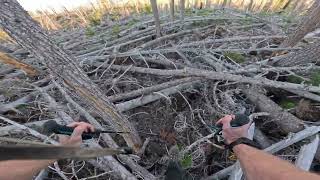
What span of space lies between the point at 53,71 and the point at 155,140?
1268 millimetres

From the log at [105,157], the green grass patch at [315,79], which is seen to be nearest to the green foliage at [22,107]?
the log at [105,157]

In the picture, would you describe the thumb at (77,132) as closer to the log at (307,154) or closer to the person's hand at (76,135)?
the person's hand at (76,135)

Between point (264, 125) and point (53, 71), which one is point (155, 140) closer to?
point (264, 125)

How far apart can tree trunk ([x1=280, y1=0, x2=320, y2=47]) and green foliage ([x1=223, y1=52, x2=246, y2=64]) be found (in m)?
0.51

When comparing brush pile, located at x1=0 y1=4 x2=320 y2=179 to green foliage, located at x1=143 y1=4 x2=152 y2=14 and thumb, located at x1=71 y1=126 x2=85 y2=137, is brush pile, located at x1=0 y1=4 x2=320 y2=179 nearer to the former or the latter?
thumb, located at x1=71 y1=126 x2=85 y2=137

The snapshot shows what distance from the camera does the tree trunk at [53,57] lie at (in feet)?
6.41

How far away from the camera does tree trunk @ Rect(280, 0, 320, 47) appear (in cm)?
360

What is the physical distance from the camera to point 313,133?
285 cm

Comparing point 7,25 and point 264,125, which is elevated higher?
point 7,25

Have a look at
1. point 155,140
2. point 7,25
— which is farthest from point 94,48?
point 7,25

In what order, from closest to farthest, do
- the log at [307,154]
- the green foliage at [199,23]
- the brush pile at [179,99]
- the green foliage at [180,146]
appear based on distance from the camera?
the log at [307,154], the brush pile at [179,99], the green foliage at [180,146], the green foliage at [199,23]

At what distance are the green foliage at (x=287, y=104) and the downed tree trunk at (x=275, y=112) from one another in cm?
14

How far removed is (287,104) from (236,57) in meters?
0.91

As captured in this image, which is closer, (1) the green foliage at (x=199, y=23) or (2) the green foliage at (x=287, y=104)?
(2) the green foliage at (x=287, y=104)
